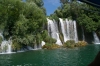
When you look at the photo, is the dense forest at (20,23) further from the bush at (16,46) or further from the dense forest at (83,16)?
the dense forest at (83,16)

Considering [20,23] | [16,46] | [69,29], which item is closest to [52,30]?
[69,29]

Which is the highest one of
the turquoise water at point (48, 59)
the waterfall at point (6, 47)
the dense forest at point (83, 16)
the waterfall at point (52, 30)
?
the dense forest at point (83, 16)

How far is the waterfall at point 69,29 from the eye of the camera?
44031 millimetres

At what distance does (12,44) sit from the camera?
3042cm

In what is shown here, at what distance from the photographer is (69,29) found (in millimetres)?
45500

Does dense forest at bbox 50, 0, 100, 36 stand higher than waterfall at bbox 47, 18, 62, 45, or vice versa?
dense forest at bbox 50, 0, 100, 36

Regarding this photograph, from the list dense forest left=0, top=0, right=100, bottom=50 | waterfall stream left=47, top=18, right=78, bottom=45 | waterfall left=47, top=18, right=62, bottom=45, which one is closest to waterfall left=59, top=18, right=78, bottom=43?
waterfall stream left=47, top=18, right=78, bottom=45

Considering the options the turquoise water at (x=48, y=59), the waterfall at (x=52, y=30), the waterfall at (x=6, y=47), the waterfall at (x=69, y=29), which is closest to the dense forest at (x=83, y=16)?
the waterfall at (x=69, y=29)

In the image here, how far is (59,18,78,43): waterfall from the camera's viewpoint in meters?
44.0

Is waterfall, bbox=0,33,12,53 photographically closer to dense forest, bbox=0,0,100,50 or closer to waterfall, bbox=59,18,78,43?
dense forest, bbox=0,0,100,50

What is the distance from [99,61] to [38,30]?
32819 millimetres

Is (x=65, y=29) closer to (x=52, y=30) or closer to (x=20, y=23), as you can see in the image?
(x=52, y=30)

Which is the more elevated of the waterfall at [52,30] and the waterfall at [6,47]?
the waterfall at [52,30]

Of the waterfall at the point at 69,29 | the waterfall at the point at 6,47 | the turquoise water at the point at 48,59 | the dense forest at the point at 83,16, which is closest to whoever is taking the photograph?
the turquoise water at the point at 48,59
